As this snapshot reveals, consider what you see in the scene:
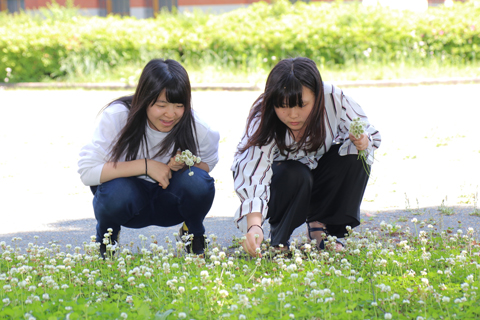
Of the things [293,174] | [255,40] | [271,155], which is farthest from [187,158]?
[255,40]

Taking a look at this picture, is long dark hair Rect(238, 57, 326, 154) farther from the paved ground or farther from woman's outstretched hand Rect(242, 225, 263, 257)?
the paved ground

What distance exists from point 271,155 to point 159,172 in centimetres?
71

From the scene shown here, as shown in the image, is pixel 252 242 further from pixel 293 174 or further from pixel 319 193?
pixel 319 193

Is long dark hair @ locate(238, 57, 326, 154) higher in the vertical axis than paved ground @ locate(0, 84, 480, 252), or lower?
higher

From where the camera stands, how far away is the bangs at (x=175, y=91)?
11.2 feet

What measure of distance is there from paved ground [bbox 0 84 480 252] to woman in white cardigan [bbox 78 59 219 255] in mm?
639

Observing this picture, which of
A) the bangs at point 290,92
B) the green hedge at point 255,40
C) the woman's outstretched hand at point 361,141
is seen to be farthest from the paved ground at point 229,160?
the green hedge at point 255,40

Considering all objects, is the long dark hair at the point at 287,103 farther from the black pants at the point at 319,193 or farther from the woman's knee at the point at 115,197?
the woman's knee at the point at 115,197

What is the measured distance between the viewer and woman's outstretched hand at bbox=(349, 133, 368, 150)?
3323mm

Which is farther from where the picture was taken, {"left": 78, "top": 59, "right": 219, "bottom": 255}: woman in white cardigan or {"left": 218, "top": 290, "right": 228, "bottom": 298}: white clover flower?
{"left": 78, "top": 59, "right": 219, "bottom": 255}: woman in white cardigan

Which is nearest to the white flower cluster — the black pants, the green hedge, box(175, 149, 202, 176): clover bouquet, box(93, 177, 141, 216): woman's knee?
the black pants

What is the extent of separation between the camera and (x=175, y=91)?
3.42 metres

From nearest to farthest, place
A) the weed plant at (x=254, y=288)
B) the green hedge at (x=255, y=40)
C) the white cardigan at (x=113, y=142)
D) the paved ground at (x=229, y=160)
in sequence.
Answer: the weed plant at (x=254, y=288)
the white cardigan at (x=113, y=142)
the paved ground at (x=229, y=160)
the green hedge at (x=255, y=40)

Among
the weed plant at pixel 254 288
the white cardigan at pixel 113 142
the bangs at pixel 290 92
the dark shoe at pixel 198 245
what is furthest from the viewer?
the dark shoe at pixel 198 245
